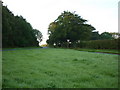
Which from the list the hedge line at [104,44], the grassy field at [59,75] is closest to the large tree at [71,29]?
the hedge line at [104,44]

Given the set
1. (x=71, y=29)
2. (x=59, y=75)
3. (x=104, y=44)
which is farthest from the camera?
(x=71, y=29)

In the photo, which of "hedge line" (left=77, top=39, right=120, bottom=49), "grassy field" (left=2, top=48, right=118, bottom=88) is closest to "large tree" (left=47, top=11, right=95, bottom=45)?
"hedge line" (left=77, top=39, right=120, bottom=49)

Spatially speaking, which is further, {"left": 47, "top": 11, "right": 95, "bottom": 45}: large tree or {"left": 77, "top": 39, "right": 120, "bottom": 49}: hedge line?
{"left": 47, "top": 11, "right": 95, "bottom": 45}: large tree

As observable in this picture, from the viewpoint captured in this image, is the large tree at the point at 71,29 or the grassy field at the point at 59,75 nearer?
the grassy field at the point at 59,75

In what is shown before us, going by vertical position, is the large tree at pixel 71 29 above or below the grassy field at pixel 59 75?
above

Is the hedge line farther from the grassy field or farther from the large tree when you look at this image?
the grassy field

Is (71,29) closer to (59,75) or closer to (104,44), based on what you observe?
(104,44)

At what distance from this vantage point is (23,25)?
32594mm

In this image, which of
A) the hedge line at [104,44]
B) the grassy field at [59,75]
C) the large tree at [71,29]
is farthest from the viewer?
the large tree at [71,29]

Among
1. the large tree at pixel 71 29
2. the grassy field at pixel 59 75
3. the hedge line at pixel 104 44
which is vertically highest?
the large tree at pixel 71 29

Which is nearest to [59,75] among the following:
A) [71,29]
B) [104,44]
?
[104,44]

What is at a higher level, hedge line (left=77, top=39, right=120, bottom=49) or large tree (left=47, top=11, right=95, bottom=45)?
large tree (left=47, top=11, right=95, bottom=45)

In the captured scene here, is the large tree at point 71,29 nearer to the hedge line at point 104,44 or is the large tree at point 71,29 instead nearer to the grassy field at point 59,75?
the hedge line at point 104,44

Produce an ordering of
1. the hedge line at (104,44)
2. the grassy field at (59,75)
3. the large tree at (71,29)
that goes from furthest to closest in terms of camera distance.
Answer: the large tree at (71,29) → the hedge line at (104,44) → the grassy field at (59,75)
